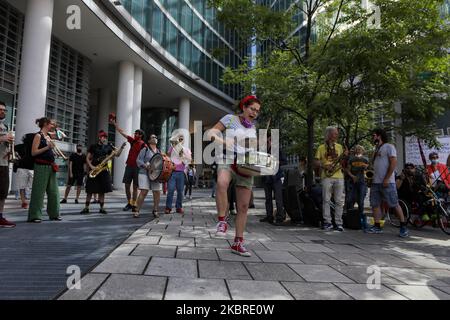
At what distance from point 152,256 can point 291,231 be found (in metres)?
3.57

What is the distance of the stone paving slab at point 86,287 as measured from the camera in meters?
2.41

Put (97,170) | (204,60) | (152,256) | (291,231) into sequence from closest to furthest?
(152,256)
(291,231)
(97,170)
(204,60)

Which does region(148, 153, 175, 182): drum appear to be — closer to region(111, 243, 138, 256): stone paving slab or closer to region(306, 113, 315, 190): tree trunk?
region(111, 243, 138, 256): stone paving slab

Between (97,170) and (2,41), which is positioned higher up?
(2,41)

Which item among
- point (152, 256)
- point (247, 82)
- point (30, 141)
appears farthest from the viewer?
point (247, 82)

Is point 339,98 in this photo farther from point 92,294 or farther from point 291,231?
point 92,294

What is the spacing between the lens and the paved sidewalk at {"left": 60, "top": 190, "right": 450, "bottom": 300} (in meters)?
2.70

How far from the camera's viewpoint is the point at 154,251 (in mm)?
4047

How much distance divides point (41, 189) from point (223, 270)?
423 centimetres

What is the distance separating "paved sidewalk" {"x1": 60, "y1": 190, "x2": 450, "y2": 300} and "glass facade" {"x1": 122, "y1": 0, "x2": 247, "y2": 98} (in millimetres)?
15444

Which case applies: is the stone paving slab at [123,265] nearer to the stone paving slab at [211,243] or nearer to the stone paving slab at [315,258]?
the stone paving slab at [211,243]

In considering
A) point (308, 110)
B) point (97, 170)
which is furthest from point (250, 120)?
point (97, 170)
